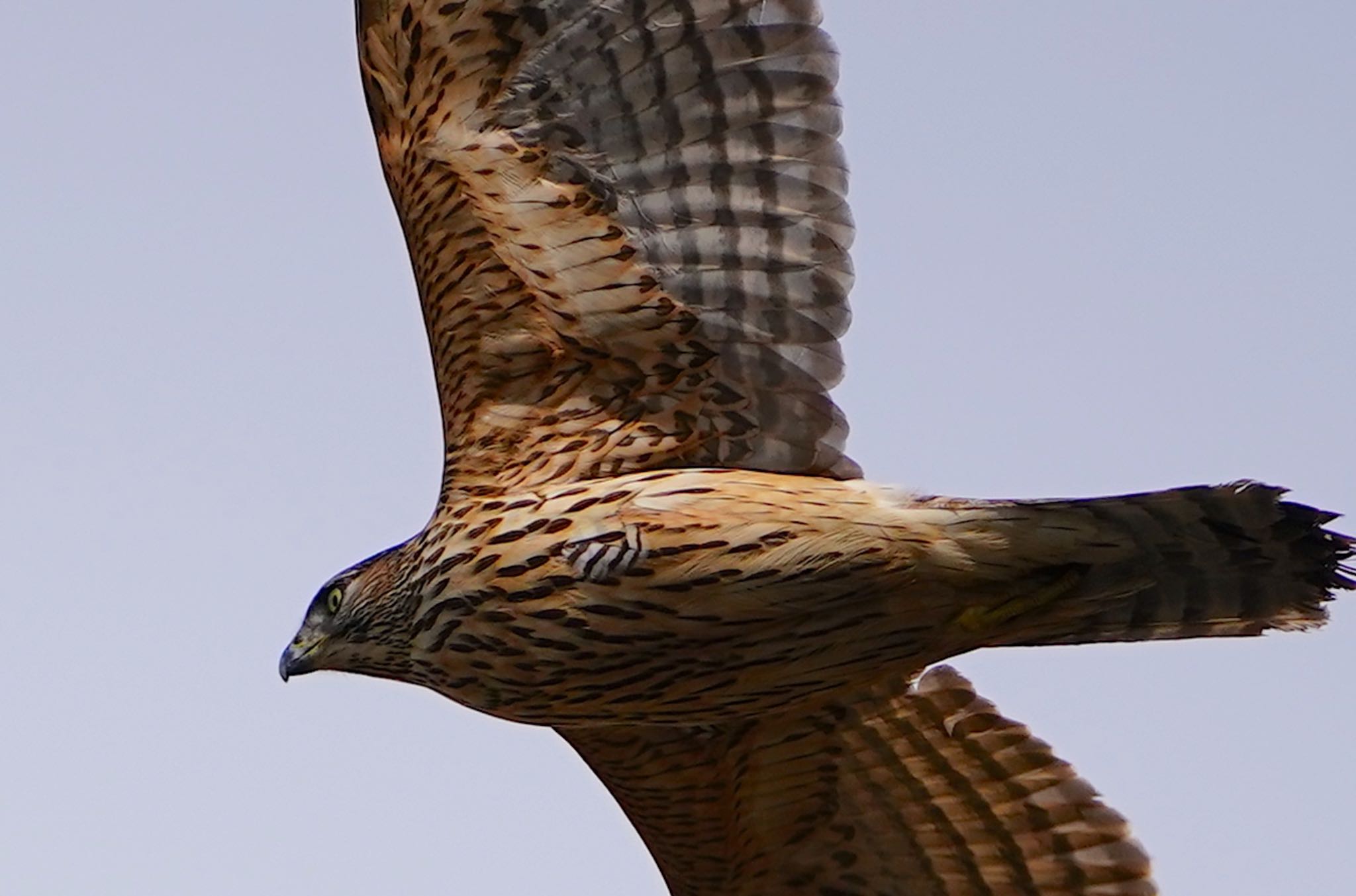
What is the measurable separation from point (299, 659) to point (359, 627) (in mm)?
356

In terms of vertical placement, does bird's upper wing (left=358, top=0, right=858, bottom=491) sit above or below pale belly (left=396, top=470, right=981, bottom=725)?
above

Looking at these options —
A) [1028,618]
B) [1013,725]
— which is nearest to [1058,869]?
[1013,725]

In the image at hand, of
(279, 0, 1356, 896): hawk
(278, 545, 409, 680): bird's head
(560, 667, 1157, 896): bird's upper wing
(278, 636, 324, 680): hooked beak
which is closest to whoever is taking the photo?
(279, 0, 1356, 896): hawk

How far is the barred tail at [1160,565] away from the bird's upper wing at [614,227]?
926mm

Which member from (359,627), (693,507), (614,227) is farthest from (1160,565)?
(359,627)

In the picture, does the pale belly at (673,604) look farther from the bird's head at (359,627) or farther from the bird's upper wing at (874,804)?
the bird's upper wing at (874,804)

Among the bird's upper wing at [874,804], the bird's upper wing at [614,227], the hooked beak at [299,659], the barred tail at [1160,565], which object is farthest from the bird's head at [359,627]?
the barred tail at [1160,565]

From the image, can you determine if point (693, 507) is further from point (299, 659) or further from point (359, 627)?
point (299, 659)

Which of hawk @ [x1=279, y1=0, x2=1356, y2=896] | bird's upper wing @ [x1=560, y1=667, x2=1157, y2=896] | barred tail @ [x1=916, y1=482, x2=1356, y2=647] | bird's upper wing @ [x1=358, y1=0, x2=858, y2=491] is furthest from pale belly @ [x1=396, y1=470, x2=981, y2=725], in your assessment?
bird's upper wing @ [x1=560, y1=667, x2=1157, y2=896]

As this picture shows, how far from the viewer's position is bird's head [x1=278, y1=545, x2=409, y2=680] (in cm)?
972

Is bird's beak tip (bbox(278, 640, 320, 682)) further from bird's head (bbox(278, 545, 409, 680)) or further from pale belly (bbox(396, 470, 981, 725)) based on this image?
pale belly (bbox(396, 470, 981, 725))

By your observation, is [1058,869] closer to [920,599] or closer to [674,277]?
[920,599]

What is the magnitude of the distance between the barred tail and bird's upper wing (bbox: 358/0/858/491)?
926 mm

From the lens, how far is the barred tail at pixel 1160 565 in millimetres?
8961
